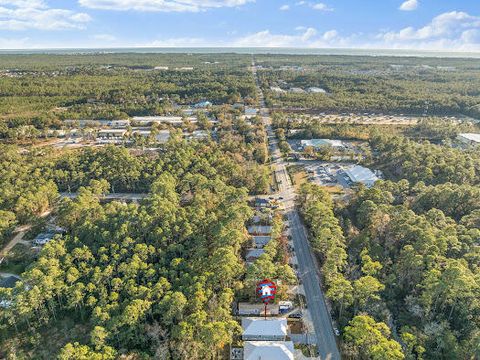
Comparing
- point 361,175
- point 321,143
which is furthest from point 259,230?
point 321,143

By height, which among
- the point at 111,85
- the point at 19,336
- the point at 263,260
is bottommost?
the point at 19,336

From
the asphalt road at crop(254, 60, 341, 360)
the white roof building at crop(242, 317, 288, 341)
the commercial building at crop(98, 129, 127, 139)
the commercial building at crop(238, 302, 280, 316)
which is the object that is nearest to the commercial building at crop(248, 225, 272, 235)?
the asphalt road at crop(254, 60, 341, 360)

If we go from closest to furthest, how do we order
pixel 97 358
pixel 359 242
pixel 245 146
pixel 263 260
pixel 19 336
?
pixel 97 358
pixel 19 336
pixel 263 260
pixel 359 242
pixel 245 146

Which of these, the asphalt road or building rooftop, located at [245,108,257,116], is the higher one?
building rooftop, located at [245,108,257,116]

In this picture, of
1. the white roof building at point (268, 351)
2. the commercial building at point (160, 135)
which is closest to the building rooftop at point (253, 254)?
the white roof building at point (268, 351)

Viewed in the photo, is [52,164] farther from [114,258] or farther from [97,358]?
[97,358]

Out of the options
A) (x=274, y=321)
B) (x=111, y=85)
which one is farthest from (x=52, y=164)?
(x=111, y=85)

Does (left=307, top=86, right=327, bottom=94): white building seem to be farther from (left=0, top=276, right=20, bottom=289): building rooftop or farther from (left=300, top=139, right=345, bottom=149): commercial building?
(left=0, top=276, right=20, bottom=289): building rooftop

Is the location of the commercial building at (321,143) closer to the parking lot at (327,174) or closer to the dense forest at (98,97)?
the parking lot at (327,174)
